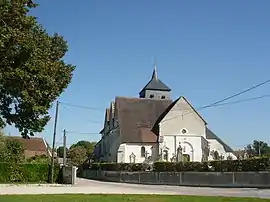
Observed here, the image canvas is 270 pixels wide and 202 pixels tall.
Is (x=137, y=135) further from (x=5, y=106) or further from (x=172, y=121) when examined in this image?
(x=5, y=106)

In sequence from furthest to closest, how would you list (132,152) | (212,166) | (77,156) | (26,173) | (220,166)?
(77,156)
(132,152)
(26,173)
(212,166)
(220,166)

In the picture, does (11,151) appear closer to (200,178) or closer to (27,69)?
(200,178)

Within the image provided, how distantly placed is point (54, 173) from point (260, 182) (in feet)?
79.2

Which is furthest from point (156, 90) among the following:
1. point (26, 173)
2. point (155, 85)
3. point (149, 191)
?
point (149, 191)

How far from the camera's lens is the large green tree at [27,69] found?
66.3ft

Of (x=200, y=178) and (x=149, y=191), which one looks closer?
(x=149, y=191)

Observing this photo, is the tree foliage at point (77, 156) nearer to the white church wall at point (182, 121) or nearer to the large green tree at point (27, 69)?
the white church wall at point (182, 121)

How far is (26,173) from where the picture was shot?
160 feet

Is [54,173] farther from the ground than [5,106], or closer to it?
closer to it

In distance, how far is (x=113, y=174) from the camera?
59.7 metres

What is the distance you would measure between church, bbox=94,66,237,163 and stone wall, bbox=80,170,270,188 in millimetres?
14011

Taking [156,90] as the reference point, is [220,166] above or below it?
below

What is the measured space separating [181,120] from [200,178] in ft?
108

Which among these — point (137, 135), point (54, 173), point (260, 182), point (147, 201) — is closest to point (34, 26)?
point (147, 201)
